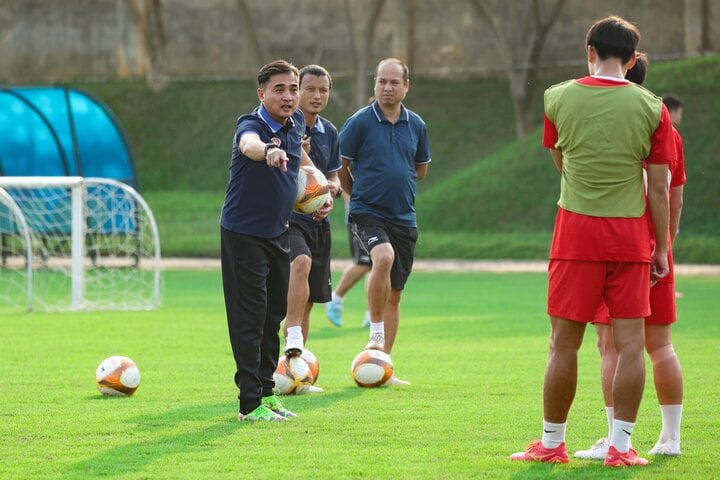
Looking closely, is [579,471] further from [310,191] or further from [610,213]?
[310,191]

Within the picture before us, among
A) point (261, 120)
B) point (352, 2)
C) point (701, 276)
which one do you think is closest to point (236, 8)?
point (352, 2)

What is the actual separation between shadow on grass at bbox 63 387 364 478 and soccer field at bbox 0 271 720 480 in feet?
0.04

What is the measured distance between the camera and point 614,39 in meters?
6.07

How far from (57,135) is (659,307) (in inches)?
815

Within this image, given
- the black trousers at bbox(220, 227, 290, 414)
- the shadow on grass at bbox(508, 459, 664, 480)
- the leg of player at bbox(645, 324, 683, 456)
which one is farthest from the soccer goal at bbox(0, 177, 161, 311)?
the shadow on grass at bbox(508, 459, 664, 480)

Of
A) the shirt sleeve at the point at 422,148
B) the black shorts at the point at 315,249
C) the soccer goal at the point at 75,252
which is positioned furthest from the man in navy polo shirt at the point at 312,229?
the soccer goal at the point at 75,252

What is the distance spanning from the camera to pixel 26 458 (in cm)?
646

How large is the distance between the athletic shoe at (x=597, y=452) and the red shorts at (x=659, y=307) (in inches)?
24.1

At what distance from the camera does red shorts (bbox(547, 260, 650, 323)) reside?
20.0 feet

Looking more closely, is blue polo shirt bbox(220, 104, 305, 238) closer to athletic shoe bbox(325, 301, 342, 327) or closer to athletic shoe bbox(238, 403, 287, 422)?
athletic shoe bbox(238, 403, 287, 422)

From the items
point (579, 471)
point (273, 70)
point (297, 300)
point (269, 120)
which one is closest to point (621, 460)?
point (579, 471)

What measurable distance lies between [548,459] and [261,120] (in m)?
2.66

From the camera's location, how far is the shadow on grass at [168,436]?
6234 millimetres

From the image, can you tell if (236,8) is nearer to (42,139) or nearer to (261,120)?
(42,139)
